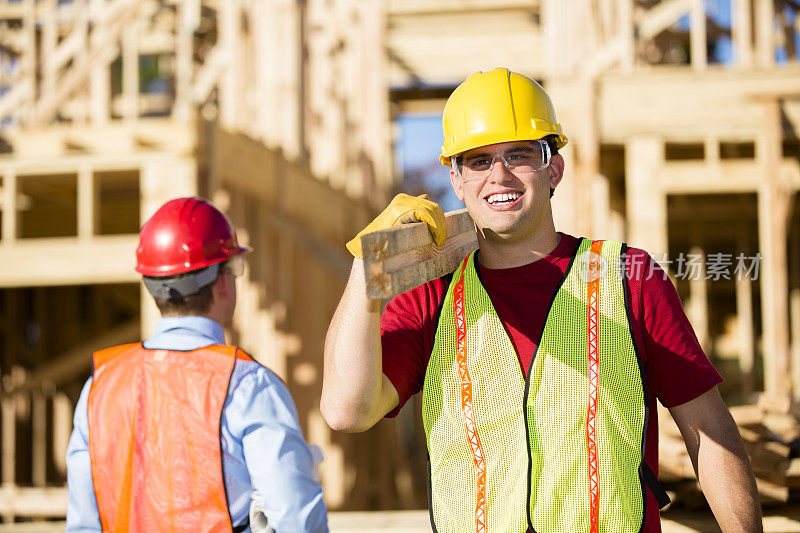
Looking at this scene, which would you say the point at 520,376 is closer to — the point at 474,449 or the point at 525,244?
the point at 474,449

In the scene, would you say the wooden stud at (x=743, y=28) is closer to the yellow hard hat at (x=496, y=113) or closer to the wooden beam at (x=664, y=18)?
the wooden beam at (x=664, y=18)

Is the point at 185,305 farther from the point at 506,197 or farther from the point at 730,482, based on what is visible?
the point at 730,482

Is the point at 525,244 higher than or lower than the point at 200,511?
higher

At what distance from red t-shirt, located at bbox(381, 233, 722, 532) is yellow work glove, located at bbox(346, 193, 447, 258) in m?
0.21

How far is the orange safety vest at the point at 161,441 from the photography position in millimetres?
2424

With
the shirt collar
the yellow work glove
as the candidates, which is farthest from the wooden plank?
the shirt collar

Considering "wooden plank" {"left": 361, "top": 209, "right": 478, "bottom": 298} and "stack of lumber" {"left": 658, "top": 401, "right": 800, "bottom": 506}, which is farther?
"stack of lumber" {"left": 658, "top": 401, "right": 800, "bottom": 506}

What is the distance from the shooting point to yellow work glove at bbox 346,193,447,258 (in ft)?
6.93

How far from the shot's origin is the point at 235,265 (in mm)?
2955

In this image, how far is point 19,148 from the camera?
262 inches

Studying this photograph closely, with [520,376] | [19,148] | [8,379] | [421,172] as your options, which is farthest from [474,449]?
[421,172]

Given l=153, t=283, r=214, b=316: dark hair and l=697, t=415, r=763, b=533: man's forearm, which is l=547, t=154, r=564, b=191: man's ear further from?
l=153, t=283, r=214, b=316: dark hair

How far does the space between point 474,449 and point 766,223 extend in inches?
254

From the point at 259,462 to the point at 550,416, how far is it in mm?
786
